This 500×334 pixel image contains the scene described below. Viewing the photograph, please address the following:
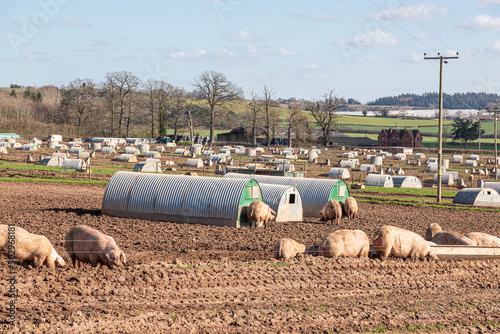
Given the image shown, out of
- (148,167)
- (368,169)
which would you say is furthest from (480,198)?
(148,167)

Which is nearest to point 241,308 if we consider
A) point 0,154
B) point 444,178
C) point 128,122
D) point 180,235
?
point 180,235

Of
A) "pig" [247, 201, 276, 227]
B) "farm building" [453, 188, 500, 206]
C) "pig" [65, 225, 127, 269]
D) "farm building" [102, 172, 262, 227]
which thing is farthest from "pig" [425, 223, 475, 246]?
"farm building" [453, 188, 500, 206]

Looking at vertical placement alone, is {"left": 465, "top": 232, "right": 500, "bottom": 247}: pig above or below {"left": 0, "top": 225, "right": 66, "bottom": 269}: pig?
below

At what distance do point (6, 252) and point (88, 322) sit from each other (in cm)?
569

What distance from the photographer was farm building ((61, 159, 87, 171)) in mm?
54984

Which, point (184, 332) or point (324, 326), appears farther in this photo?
point (324, 326)

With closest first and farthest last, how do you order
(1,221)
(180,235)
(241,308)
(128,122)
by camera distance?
1. (241,308)
2. (180,235)
3. (1,221)
4. (128,122)

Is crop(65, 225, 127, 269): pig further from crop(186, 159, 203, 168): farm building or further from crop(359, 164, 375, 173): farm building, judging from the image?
crop(359, 164, 375, 173): farm building

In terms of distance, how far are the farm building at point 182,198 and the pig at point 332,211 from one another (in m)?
3.45

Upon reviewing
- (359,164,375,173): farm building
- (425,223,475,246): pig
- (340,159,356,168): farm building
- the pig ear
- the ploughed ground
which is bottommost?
the ploughed ground

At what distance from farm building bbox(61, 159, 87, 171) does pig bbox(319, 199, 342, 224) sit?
1302 inches

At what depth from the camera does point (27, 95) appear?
155875 mm

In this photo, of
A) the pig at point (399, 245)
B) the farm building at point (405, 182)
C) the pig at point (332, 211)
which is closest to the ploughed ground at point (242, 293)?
the pig at point (399, 245)

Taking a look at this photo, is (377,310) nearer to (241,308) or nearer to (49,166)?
(241,308)
